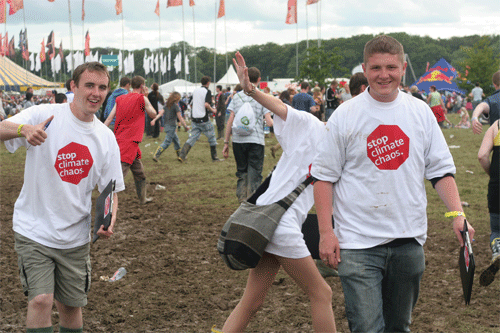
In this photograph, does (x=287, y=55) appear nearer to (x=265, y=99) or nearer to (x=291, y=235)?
(x=265, y=99)

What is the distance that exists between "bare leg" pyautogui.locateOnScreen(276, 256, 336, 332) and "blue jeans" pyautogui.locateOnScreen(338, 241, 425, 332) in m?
0.43

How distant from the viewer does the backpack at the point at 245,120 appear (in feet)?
26.3

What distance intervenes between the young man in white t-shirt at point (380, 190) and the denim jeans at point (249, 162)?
540 centimetres

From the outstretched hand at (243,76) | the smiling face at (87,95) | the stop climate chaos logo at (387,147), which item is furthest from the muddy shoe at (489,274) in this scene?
the smiling face at (87,95)

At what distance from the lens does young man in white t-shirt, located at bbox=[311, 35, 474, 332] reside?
2.73 metres

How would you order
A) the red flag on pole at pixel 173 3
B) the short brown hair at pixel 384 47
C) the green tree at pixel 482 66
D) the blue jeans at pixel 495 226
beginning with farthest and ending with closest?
1. the green tree at pixel 482 66
2. the red flag on pole at pixel 173 3
3. the blue jeans at pixel 495 226
4. the short brown hair at pixel 384 47

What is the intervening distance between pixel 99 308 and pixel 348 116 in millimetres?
3152

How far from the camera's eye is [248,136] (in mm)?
8141

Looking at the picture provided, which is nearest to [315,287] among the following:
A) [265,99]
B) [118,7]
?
[265,99]

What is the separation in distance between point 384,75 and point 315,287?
136 cm

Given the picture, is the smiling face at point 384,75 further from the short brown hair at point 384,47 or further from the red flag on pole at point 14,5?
the red flag on pole at point 14,5

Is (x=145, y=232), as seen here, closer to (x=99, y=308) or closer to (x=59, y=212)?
(x=99, y=308)

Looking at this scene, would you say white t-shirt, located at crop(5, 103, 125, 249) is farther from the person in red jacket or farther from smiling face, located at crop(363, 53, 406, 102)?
the person in red jacket

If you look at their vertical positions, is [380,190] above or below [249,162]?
above
